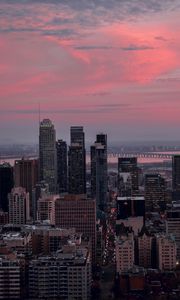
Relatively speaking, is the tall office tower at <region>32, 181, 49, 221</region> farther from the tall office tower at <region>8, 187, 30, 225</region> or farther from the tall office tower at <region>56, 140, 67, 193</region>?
the tall office tower at <region>56, 140, 67, 193</region>

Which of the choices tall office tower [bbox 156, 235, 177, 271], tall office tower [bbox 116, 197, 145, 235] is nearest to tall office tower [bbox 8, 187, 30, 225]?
tall office tower [bbox 116, 197, 145, 235]

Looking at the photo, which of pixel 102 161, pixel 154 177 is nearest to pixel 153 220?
pixel 154 177

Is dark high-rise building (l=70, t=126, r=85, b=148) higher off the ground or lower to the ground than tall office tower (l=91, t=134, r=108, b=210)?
higher

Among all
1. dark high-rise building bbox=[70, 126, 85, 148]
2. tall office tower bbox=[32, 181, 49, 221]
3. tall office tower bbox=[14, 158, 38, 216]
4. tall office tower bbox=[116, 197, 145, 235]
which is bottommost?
tall office tower bbox=[116, 197, 145, 235]

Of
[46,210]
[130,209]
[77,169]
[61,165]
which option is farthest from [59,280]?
[61,165]

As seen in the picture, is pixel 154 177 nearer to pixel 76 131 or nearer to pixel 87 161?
pixel 87 161

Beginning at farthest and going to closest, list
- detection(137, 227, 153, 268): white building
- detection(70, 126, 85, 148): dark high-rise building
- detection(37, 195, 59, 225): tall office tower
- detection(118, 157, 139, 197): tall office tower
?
detection(70, 126, 85, 148): dark high-rise building < detection(118, 157, 139, 197): tall office tower < detection(37, 195, 59, 225): tall office tower < detection(137, 227, 153, 268): white building

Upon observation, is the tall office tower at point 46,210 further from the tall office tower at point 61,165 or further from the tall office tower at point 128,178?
the tall office tower at point 61,165
